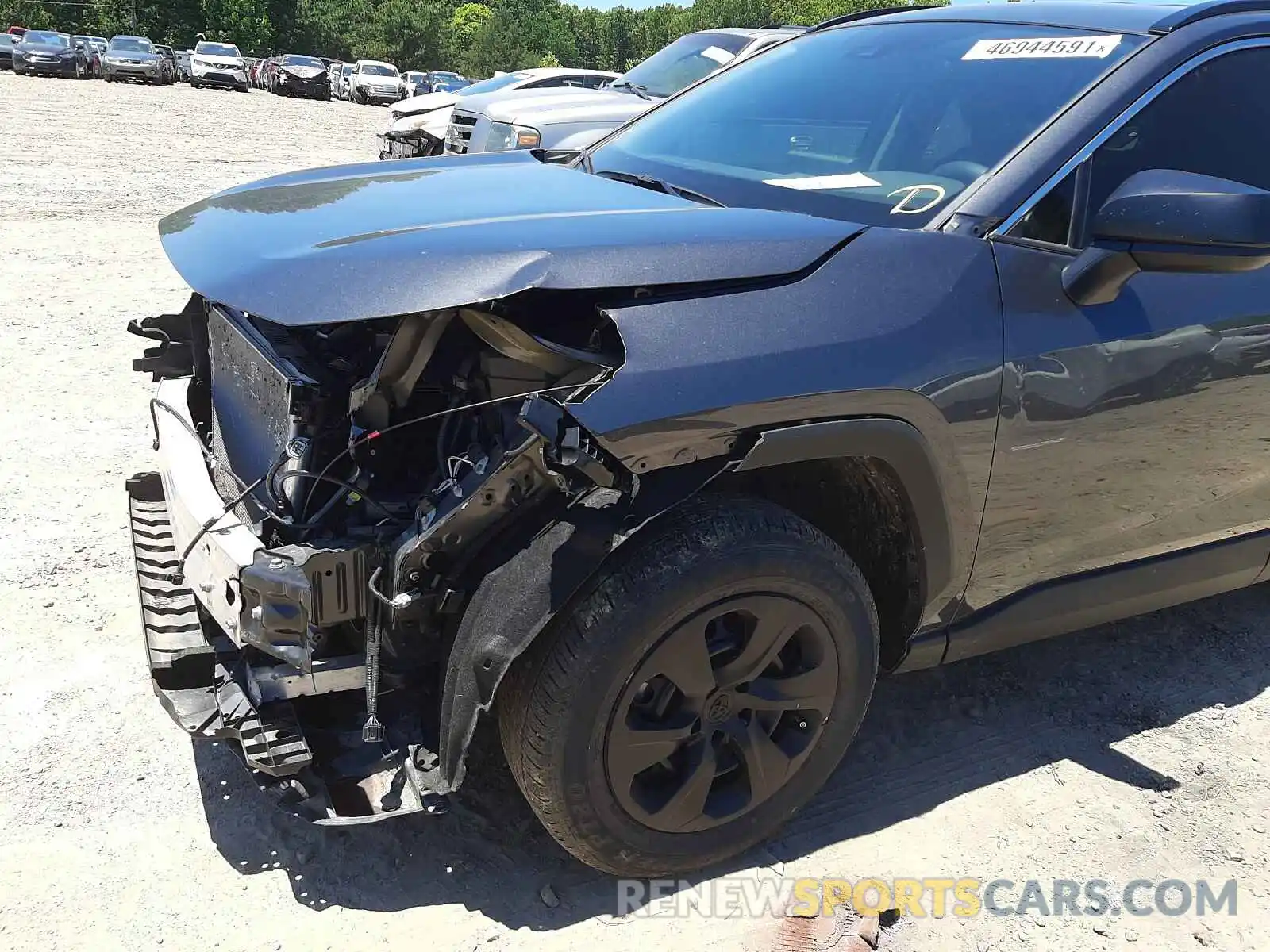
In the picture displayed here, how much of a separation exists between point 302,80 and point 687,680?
39.5 m

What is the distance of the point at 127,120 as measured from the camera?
64.4 feet

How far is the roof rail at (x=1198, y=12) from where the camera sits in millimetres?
2531

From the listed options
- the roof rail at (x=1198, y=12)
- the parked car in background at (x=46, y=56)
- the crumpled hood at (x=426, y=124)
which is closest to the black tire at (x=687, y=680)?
the roof rail at (x=1198, y=12)

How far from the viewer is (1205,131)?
103 inches

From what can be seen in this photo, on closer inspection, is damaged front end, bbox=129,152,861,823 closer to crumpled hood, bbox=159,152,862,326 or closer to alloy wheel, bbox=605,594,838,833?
crumpled hood, bbox=159,152,862,326

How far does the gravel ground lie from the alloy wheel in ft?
0.87

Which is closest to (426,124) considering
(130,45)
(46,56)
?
(46,56)

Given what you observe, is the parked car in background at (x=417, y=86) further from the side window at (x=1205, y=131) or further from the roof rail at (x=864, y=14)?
the side window at (x=1205, y=131)

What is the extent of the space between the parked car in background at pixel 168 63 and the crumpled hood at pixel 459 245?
1462 inches

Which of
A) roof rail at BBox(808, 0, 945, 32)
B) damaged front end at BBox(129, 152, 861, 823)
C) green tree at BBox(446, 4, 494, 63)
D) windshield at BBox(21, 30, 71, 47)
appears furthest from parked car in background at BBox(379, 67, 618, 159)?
green tree at BBox(446, 4, 494, 63)

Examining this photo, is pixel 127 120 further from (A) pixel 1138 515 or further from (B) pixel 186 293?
(A) pixel 1138 515

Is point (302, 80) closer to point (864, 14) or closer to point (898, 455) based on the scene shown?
point (864, 14)

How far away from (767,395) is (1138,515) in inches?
49.4

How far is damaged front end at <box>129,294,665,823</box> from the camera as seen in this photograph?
6.52 ft
